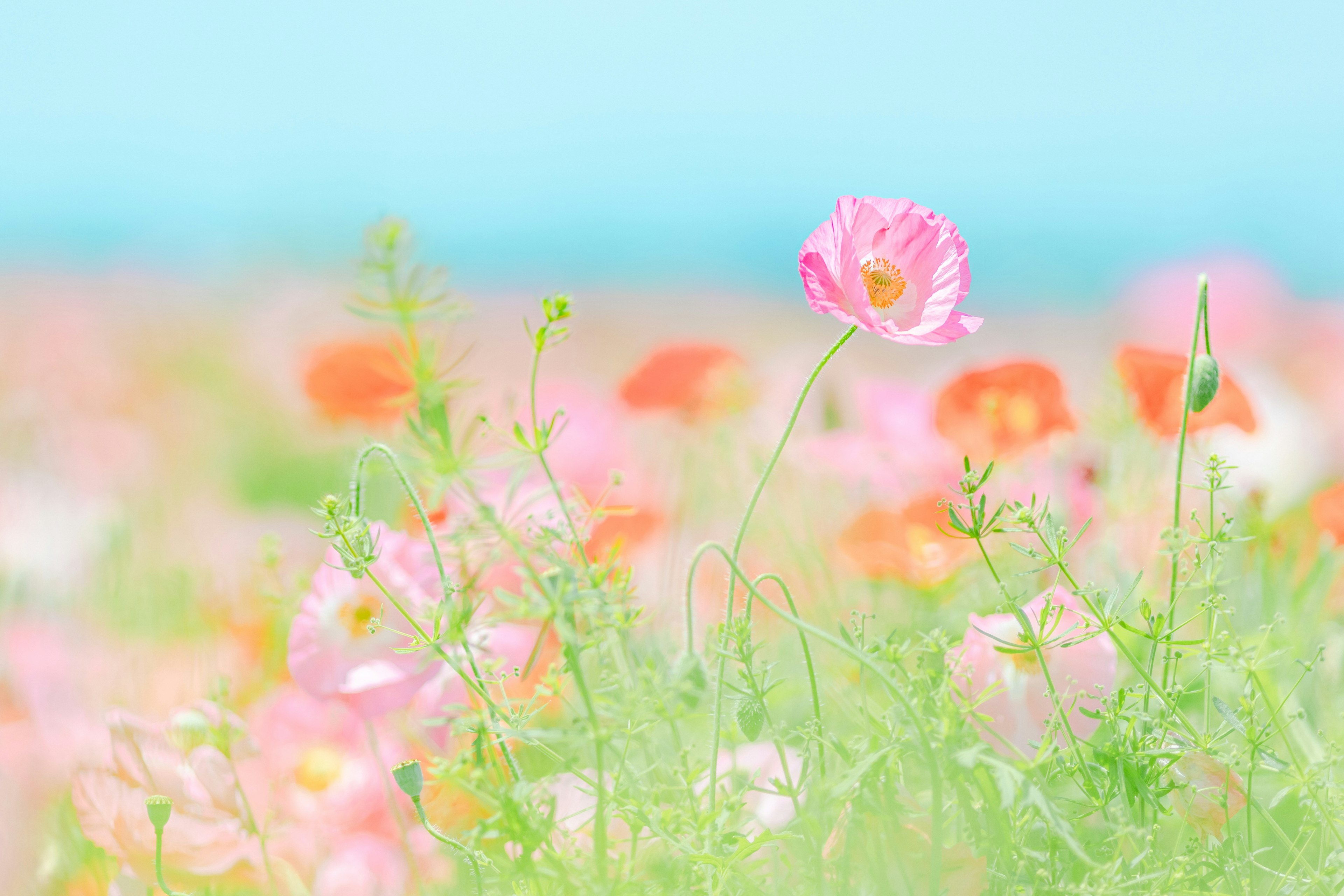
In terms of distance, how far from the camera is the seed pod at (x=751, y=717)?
20.6 inches

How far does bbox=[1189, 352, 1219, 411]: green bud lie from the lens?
56cm

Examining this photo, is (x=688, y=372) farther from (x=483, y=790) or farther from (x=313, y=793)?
(x=483, y=790)

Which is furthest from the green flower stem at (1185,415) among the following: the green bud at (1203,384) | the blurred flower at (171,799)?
the blurred flower at (171,799)

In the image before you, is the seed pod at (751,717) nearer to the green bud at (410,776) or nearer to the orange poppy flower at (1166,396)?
the green bud at (410,776)

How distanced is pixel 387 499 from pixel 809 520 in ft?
1.61

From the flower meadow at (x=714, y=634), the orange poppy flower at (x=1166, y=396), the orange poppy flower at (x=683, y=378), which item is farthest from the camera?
the orange poppy flower at (x=683, y=378)

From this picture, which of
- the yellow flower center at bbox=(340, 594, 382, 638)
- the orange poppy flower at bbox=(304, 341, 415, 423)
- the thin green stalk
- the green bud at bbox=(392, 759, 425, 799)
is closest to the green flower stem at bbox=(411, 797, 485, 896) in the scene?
the green bud at bbox=(392, 759, 425, 799)

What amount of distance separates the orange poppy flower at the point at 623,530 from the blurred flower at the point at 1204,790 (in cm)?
34

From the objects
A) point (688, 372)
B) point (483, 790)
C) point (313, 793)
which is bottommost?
point (313, 793)

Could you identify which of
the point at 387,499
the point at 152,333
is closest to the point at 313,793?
the point at 387,499

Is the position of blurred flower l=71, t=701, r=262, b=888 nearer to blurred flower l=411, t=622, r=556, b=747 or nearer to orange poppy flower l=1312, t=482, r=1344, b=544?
blurred flower l=411, t=622, r=556, b=747

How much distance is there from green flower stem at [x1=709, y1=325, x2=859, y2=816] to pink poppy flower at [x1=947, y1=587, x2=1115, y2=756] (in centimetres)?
14

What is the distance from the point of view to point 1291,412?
4.61ft

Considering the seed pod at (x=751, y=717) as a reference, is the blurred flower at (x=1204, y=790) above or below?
below
